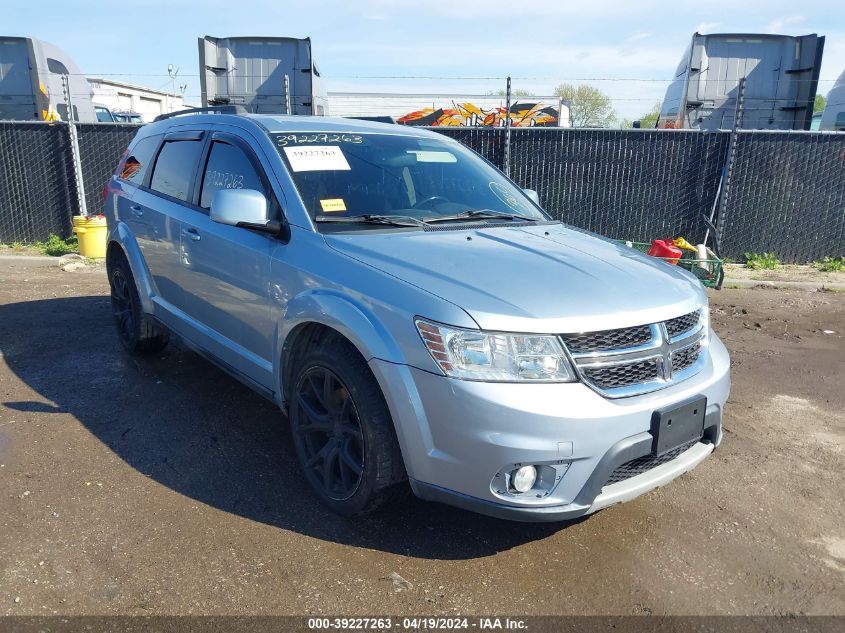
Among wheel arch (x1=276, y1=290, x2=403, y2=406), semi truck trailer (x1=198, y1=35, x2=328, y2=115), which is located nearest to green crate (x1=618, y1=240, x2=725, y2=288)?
wheel arch (x1=276, y1=290, x2=403, y2=406)

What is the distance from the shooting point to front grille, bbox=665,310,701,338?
286 cm

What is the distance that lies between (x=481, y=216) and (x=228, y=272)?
1475mm

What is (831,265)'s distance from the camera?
32.0 feet

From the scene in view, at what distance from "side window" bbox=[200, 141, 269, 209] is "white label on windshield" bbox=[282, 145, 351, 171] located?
0.74 ft

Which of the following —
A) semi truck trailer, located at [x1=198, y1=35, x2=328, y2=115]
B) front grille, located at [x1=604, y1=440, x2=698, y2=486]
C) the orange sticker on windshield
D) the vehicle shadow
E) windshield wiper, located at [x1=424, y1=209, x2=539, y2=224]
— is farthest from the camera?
semi truck trailer, located at [x1=198, y1=35, x2=328, y2=115]

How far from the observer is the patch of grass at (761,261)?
32.2 feet

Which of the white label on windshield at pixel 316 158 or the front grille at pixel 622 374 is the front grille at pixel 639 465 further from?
the white label on windshield at pixel 316 158

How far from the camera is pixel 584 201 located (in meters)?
10.1

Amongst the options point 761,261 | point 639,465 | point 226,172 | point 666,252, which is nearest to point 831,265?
point 761,261

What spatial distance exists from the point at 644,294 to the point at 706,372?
0.49 m

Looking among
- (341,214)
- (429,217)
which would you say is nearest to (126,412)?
(341,214)

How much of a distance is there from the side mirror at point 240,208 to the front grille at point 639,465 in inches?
80.3

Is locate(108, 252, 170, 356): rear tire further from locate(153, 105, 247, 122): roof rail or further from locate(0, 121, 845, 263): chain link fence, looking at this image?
locate(0, 121, 845, 263): chain link fence

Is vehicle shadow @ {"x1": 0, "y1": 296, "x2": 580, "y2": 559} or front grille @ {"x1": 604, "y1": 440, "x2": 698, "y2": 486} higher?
front grille @ {"x1": 604, "y1": 440, "x2": 698, "y2": 486}
